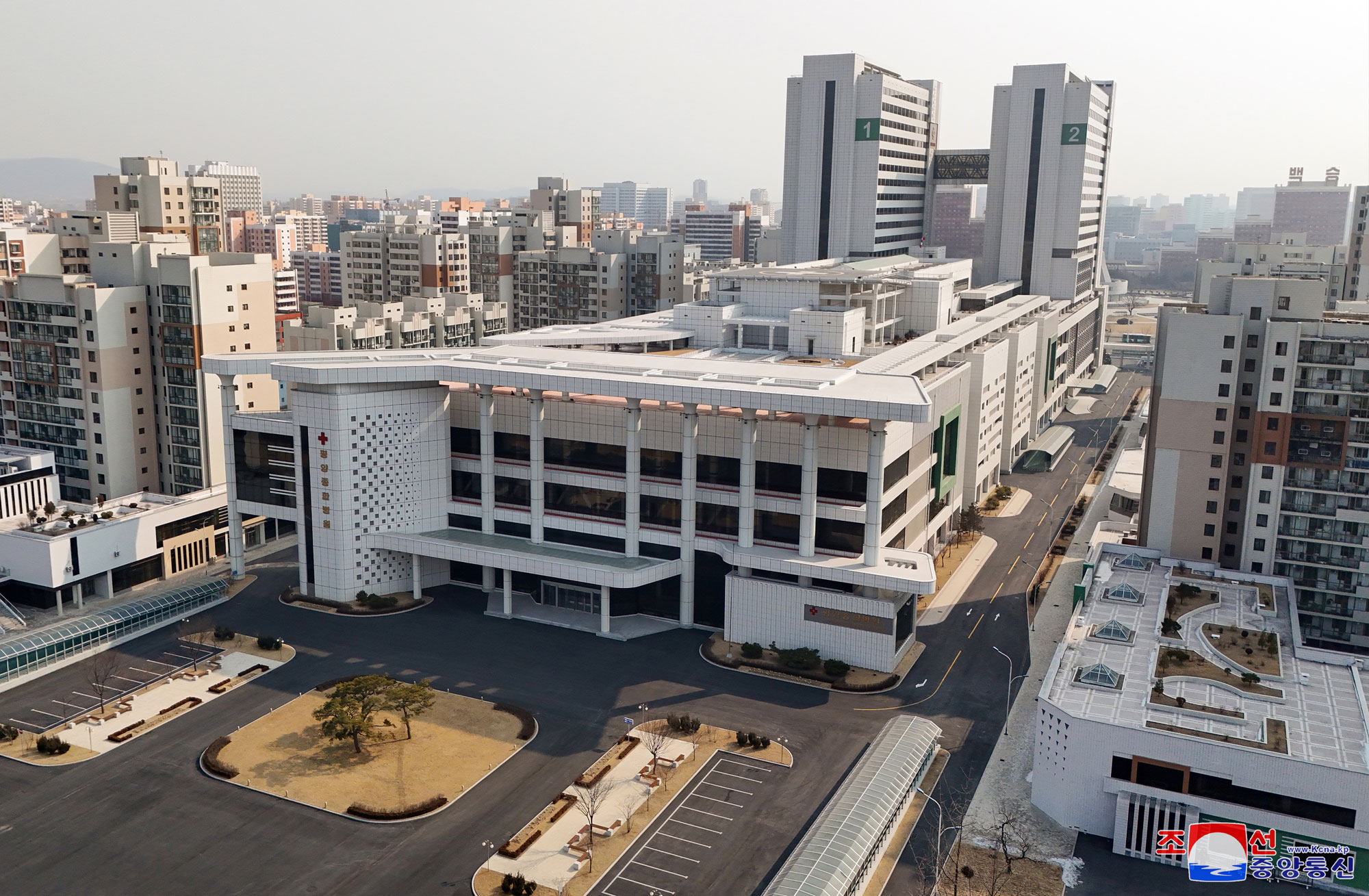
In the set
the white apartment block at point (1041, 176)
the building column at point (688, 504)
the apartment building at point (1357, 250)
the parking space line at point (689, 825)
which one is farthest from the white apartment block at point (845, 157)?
the parking space line at point (689, 825)

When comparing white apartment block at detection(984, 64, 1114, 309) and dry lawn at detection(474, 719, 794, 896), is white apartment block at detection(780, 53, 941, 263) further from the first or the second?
dry lawn at detection(474, 719, 794, 896)

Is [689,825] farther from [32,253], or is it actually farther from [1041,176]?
[1041,176]

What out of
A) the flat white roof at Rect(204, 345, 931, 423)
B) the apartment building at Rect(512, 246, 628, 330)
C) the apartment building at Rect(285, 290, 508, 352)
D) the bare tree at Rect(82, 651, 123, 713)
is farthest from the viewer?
the apartment building at Rect(512, 246, 628, 330)

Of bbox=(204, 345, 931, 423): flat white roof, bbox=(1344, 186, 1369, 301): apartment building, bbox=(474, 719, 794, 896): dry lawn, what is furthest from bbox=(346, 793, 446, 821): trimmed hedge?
bbox=(1344, 186, 1369, 301): apartment building

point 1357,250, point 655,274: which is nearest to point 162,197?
point 655,274

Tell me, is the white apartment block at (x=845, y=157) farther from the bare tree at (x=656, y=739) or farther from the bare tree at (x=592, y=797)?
the bare tree at (x=592, y=797)
